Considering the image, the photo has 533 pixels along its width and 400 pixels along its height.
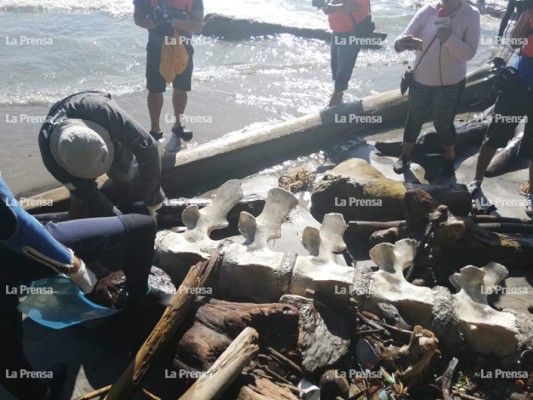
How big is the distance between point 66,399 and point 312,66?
29.3ft

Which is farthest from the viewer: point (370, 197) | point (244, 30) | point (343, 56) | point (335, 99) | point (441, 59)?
Answer: point (244, 30)

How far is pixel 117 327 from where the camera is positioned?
365 centimetres

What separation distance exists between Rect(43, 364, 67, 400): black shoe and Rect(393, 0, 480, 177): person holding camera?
15.2ft

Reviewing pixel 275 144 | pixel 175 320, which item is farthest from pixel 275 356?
pixel 275 144

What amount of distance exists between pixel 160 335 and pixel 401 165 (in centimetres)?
404

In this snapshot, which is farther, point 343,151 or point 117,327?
point 343,151

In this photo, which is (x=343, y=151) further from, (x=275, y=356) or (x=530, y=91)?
(x=275, y=356)

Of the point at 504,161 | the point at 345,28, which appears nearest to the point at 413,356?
the point at 504,161

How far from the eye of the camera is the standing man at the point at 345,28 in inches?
268

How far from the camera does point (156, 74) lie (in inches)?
234

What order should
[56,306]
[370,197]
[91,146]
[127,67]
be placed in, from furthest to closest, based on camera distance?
[127,67] → [370,197] → [56,306] → [91,146]

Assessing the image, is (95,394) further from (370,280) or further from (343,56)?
(343,56)

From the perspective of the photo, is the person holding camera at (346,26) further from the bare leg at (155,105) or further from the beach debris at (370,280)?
the beach debris at (370,280)

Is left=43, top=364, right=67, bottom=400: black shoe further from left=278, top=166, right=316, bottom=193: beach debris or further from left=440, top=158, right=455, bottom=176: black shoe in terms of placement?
left=440, top=158, right=455, bottom=176: black shoe
